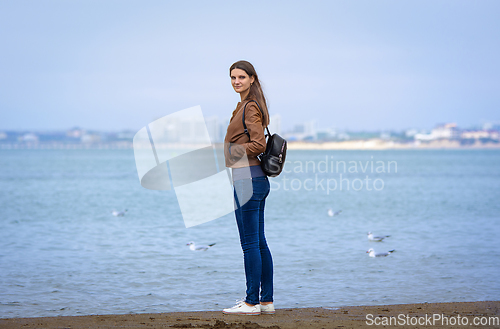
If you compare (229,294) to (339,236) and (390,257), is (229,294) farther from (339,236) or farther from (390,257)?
(339,236)

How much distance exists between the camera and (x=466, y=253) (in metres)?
9.06

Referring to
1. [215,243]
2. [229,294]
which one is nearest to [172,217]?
[215,243]

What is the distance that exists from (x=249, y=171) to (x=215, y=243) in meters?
6.57

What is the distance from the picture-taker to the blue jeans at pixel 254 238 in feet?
12.5

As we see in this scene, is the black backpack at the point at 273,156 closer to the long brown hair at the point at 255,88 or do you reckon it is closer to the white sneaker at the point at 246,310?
the long brown hair at the point at 255,88

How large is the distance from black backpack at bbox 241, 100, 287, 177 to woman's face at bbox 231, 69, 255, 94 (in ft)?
0.60

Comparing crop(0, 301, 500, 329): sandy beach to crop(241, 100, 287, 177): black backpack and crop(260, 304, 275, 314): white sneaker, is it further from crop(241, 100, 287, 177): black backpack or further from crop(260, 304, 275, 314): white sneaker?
crop(241, 100, 287, 177): black backpack

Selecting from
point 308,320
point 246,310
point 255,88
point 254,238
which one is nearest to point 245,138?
point 255,88

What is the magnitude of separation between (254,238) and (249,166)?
0.54 meters

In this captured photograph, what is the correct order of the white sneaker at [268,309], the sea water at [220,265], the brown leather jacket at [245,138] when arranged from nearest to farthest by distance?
the brown leather jacket at [245,138] → the white sneaker at [268,309] → the sea water at [220,265]

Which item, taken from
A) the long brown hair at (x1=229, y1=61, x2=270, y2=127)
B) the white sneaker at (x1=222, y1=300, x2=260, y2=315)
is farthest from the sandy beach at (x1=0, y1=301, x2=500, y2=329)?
the long brown hair at (x1=229, y1=61, x2=270, y2=127)

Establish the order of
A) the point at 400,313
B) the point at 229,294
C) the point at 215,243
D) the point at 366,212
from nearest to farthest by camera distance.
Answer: the point at 400,313, the point at 229,294, the point at 215,243, the point at 366,212

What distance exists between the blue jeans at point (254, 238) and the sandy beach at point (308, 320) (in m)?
0.22

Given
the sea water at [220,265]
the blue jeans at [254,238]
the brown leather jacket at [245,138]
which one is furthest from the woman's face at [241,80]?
the sea water at [220,265]
